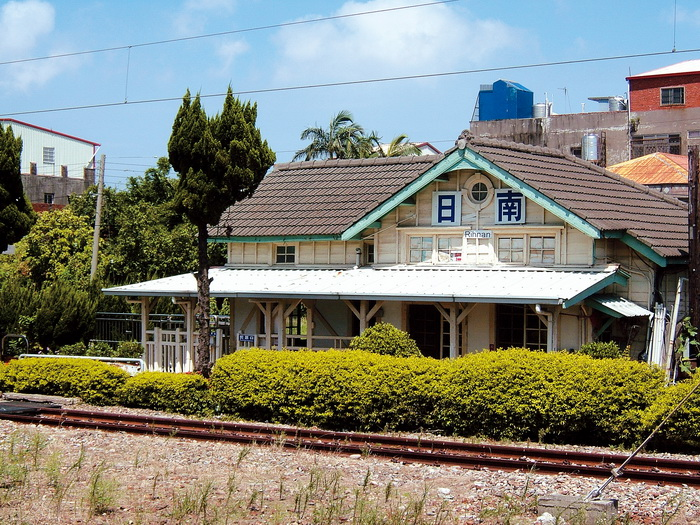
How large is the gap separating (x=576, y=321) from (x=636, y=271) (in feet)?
5.86

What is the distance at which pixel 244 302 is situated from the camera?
25859 mm

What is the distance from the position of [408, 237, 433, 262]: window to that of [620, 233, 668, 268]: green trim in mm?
4689

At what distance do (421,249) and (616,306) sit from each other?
17.4ft

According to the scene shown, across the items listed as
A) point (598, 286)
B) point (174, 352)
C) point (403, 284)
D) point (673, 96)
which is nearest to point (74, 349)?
point (174, 352)

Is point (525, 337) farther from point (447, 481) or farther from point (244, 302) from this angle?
point (447, 481)

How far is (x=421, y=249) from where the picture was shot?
23.7 meters

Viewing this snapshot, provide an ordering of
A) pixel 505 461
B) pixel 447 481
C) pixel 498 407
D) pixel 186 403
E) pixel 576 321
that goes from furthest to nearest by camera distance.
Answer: pixel 576 321 → pixel 186 403 → pixel 498 407 → pixel 505 461 → pixel 447 481

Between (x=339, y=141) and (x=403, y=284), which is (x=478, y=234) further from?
(x=339, y=141)

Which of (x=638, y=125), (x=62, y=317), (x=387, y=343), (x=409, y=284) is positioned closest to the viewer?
(x=387, y=343)

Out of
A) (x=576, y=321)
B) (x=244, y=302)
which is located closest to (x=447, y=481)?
(x=576, y=321)

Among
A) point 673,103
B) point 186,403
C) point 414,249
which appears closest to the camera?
point 186,403

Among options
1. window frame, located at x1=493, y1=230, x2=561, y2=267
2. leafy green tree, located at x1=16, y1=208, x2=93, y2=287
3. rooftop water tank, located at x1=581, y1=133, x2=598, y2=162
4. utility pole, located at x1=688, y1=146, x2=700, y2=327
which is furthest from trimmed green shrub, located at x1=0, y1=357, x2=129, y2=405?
rooftop water tank, located at x1=581, y1=133, x2=598, y2=162

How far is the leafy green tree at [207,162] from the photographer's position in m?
20.0

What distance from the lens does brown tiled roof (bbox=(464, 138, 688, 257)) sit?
21.1m
